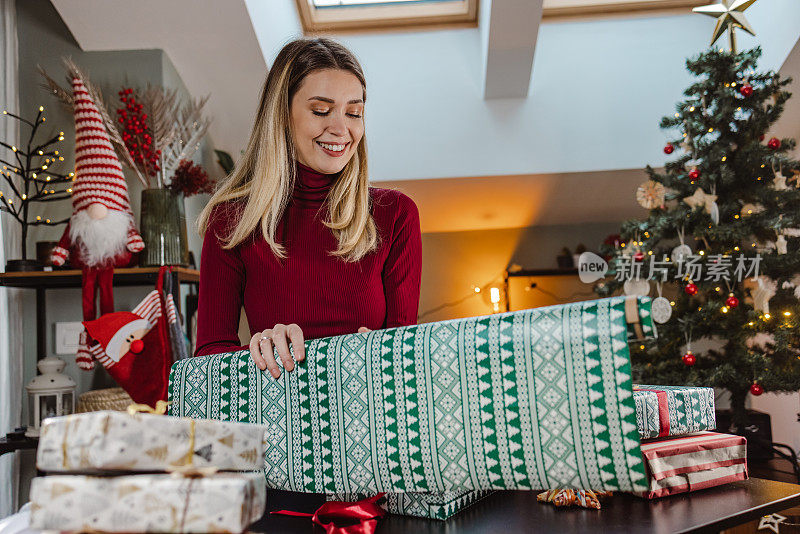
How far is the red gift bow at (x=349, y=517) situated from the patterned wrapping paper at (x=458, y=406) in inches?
0.9

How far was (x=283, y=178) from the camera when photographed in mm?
1189

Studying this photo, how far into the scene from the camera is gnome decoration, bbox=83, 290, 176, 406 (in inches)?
93.3

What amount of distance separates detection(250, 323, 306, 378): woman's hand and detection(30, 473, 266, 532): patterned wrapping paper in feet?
1.12

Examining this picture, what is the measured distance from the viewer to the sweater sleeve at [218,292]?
1.15 metres

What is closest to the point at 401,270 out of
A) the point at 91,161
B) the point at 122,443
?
the point at 122,443

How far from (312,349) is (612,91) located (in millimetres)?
3483

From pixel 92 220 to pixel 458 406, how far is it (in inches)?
81.4

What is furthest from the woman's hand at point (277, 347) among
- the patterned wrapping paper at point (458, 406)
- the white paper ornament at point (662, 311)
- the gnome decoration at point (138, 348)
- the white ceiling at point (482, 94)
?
the white paper ornament at point (662, 311)

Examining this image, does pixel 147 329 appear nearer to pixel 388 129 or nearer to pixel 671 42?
pixel 388 129

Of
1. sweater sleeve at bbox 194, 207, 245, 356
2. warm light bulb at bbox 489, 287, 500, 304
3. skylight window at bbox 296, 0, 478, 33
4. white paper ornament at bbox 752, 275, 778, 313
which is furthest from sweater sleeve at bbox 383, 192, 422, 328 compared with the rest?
warm light bulb at bbox 489, 287, 500, 304

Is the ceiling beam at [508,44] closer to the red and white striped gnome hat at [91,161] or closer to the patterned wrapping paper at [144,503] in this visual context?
the red and white striped gnome hat at [91,161]

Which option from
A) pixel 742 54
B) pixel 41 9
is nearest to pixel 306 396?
pixel 41 9

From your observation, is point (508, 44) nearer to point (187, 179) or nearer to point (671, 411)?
point (187, 179)

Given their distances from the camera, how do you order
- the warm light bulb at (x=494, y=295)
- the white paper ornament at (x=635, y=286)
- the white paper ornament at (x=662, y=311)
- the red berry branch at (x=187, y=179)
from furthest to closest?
the warm light bulb at (x=494, y=295) < the white paper ornament at (x=635, y=286) < the white paper ornament at (x=662, y=311) < the red berry branch at (x=187, y=179)
